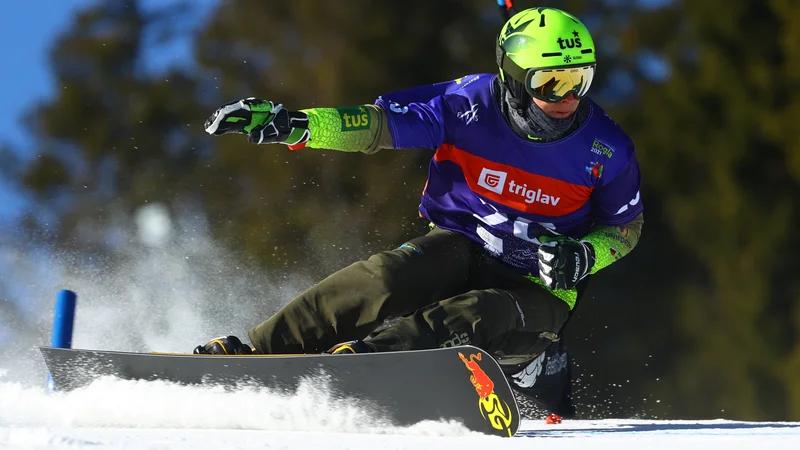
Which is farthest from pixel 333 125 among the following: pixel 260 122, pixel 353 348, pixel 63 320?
pixel 63 320

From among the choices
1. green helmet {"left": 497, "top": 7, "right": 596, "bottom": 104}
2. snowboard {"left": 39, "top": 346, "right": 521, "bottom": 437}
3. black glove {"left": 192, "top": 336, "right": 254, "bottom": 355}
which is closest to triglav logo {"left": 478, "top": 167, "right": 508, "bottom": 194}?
green helmet {"left": 497, "top": 7, "right": 596, "bottom": 104}

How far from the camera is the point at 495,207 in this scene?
3873 millimetres

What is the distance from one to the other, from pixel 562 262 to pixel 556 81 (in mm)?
679

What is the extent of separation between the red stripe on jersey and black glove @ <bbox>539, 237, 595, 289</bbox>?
20 centimetres

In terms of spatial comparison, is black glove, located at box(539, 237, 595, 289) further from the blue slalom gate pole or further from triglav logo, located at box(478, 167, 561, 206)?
the blue slalom gate pole

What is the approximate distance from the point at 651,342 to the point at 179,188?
464cm

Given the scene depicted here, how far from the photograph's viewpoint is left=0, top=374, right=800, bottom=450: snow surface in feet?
8.55

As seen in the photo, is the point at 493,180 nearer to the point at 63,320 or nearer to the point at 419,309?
the point at 419,309

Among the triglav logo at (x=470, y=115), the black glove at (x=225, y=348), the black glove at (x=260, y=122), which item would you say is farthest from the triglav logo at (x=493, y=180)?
the black glove at (x=225, y=348)

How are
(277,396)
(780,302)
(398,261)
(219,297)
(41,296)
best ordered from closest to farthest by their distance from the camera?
(277,396), (398,261), (219,297), (41,296), (780,302)

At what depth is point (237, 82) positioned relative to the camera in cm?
941

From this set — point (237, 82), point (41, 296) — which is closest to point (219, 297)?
point (41, 296)

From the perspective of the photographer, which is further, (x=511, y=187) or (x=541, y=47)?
(x=511, y=187)

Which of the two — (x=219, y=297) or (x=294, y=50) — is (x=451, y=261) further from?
(x=294, y=50)
